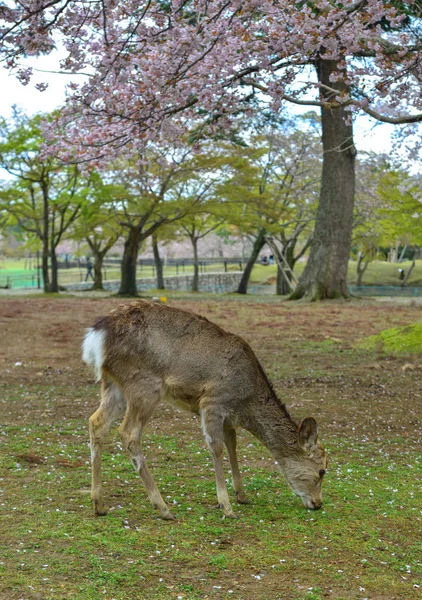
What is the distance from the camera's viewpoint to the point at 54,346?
14.1 m

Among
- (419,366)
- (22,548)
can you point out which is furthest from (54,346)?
(22,548)

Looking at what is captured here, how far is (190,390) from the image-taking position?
5.45 metres

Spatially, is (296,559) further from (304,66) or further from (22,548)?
(304,66)

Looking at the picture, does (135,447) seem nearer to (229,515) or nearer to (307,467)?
(229,515)

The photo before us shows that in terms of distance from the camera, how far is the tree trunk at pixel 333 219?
2175cm

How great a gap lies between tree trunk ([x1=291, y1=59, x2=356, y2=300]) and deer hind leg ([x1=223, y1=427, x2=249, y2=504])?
17.0 metres

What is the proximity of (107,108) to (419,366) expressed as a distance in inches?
243

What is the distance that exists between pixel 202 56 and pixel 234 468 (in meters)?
4.40

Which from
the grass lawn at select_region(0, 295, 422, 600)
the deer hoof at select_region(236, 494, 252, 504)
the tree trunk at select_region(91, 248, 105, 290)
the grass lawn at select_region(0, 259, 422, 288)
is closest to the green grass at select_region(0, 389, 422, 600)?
the grass lawn at select_region(0, 295, 422, 600)

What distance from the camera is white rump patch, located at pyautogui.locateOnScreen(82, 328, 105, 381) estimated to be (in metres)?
5.35

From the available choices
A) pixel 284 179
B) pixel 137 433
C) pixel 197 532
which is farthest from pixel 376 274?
pixel 197 532

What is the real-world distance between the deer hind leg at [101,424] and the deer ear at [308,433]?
4.38 feet

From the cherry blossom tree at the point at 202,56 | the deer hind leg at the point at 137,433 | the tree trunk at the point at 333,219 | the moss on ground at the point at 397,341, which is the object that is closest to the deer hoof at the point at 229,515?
the deer hind leg at the point at 137,433

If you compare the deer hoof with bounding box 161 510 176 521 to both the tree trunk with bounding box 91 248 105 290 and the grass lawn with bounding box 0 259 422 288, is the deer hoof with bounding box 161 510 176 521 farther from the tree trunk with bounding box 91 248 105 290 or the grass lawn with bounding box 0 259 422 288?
the grass lawn with bounding box 0 259 422 288
